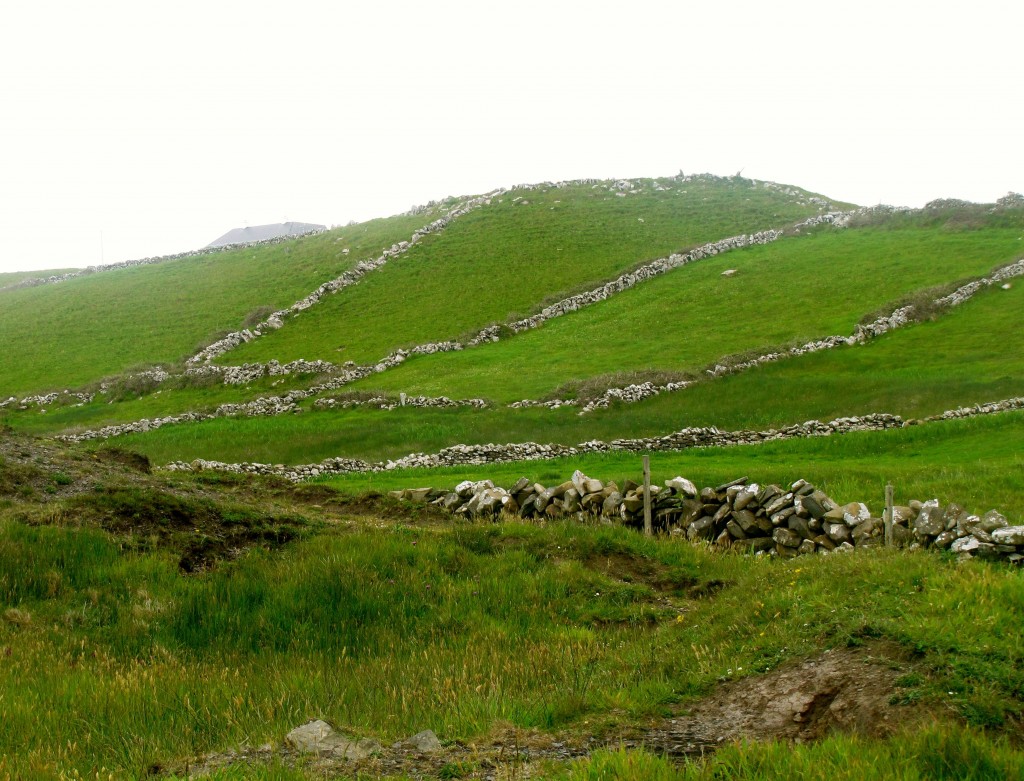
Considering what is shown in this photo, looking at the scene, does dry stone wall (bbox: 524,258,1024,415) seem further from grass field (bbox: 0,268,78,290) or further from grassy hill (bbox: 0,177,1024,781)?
grass field (bbox: 0,268,78,290)

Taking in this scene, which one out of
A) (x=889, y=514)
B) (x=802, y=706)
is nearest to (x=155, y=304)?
(x=889, y=514)

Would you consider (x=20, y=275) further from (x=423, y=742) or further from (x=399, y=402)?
(x=423, y=742)

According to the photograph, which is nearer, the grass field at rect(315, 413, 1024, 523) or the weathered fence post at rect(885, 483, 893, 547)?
the weathered fence post at rect(885, 483, 893, 547)

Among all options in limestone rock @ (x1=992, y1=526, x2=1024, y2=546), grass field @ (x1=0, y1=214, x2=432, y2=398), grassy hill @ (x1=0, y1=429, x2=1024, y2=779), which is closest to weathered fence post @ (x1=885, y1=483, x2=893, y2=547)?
limestone rock @ (x1=992, y1=526, x2=1024, y2=546)

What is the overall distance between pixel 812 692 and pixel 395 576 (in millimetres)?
6848

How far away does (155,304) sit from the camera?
6512cm

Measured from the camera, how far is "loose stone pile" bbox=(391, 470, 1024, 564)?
11867 mm

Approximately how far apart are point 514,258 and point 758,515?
50887mm

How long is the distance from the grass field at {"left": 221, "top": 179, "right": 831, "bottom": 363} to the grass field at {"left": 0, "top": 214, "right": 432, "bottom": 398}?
20.2 feet

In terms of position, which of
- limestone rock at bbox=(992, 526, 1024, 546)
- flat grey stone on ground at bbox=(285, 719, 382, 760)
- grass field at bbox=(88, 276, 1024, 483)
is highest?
flat grey stone on ground at bbox=(285, 719, 382, 760)

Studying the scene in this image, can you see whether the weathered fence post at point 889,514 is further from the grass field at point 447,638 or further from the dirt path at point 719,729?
the dirt path at point 719,729

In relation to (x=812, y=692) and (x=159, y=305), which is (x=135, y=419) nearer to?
(x=159, y=305)

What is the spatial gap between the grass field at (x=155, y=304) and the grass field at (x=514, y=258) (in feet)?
20.2

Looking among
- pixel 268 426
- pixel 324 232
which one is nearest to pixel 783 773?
pixel 268 426
